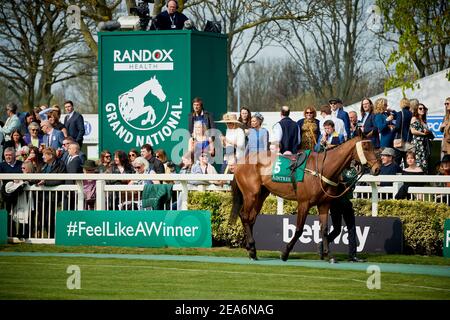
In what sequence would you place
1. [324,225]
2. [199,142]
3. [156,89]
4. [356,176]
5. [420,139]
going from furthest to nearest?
[156,89], [420,139], [199,142], [356,176], [324,225]

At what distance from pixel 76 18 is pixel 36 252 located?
1186cm

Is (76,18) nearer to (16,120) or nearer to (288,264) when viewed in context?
(16,120)

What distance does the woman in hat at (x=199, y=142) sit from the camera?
1828 cm

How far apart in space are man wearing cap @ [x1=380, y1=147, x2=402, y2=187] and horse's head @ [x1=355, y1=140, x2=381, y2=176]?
266 cm

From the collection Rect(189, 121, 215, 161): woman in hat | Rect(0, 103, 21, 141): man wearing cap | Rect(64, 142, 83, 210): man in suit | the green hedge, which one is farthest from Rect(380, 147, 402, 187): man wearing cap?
Rect(0, 103, 21, 141): man wearing cap

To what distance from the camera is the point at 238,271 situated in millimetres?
14062

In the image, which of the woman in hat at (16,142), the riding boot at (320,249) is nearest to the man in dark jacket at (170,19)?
the woman in hat at (16,142)

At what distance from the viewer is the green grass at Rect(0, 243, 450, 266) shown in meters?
15.6

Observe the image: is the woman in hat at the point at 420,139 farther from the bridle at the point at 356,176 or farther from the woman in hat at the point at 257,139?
the bridle at the point at 356,176

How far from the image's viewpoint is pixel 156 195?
17500mm

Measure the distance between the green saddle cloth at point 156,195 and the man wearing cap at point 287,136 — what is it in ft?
7.38

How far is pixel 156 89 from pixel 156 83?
105 millimetres

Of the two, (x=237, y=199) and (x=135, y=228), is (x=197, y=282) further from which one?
(x=135, y=228)

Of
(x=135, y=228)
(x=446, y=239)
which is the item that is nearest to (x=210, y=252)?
(x=135, y=228)
